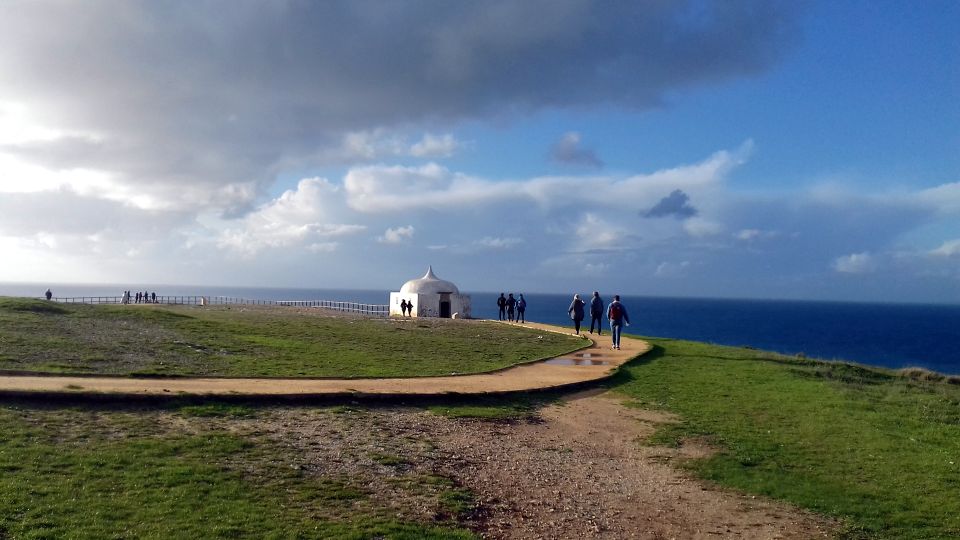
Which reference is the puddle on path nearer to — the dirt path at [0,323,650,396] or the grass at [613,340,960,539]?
the dirt path at [0,323,650,396]

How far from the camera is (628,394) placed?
54.1 ft

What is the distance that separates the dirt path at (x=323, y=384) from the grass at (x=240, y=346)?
0.85 m

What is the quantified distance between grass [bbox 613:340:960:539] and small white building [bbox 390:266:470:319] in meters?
29.5

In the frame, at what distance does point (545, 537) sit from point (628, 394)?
8.67 meters

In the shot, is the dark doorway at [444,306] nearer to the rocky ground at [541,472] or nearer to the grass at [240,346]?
the grass at [240,346]

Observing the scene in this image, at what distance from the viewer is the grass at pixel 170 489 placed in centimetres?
774

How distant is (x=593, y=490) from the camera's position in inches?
389

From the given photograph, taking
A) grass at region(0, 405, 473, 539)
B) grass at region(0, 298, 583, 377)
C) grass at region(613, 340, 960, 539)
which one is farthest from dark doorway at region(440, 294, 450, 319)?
grass at region(0, 405, 473, 539)

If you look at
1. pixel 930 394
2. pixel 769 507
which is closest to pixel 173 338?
pixel 769 507

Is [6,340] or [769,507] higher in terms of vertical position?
[6,340]

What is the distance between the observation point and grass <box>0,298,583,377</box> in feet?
56.2

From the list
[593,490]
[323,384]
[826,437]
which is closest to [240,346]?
[323,384]

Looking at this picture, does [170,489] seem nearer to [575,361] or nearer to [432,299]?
[575,361]

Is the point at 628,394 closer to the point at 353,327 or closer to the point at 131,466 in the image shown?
the point at 131,466
